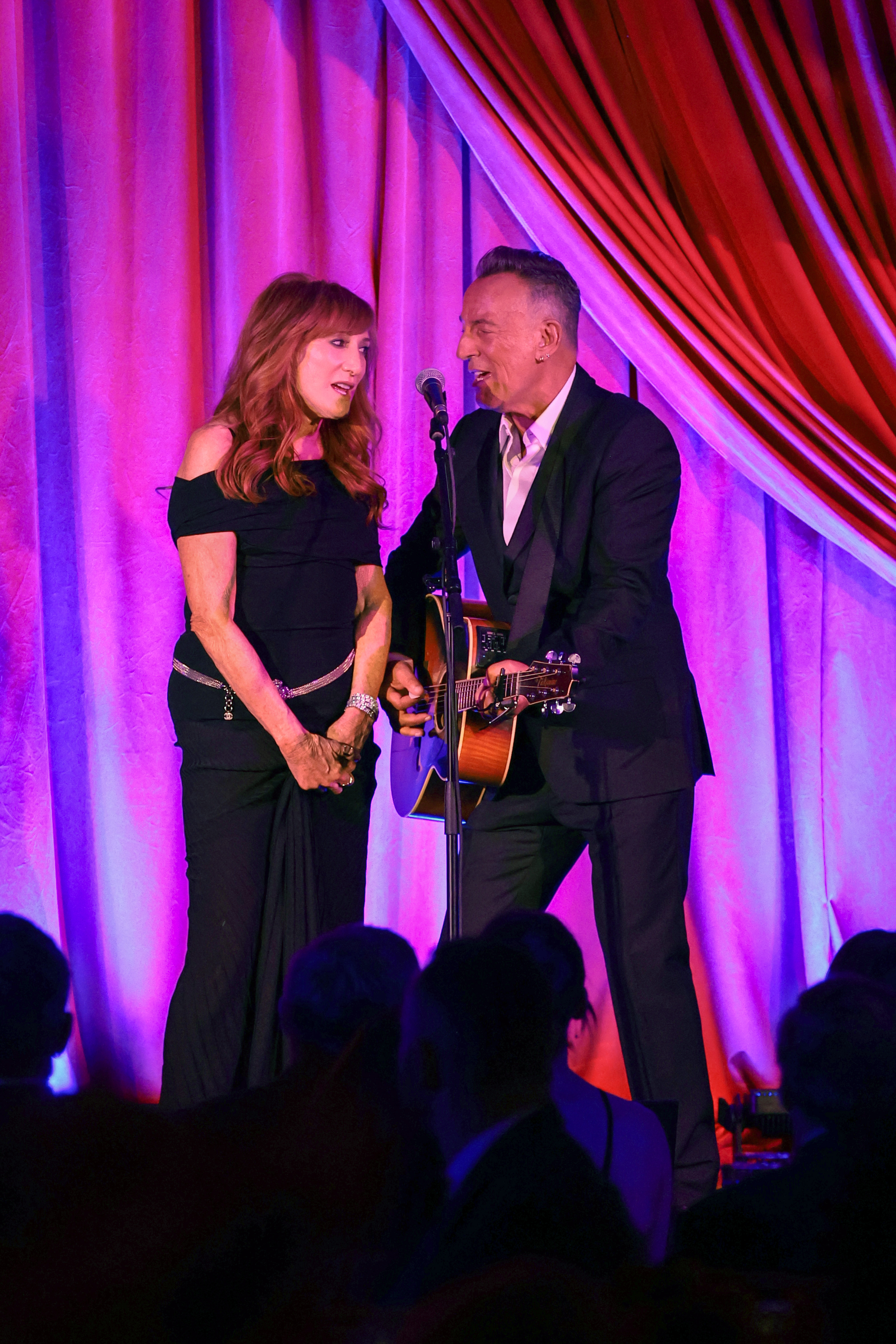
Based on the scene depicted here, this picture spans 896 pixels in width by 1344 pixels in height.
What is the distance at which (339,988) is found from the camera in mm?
2105

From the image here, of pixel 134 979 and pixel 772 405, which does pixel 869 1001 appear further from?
pixel 134 979

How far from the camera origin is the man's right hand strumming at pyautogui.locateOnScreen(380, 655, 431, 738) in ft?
11.6

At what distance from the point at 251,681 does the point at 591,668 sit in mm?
835

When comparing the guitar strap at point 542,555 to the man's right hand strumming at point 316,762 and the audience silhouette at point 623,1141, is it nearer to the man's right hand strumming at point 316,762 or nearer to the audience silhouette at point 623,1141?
the man's right hand strumming at point 316,762

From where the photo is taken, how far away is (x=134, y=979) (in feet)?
13.7

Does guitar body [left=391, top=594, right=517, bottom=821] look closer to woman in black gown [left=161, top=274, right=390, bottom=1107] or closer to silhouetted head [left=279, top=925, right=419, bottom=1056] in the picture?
woman in black gown [left=161, top=274, right=390, bottom=1107]

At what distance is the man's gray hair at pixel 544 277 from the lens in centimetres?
362

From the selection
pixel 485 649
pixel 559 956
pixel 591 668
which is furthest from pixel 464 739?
pixel 559 956

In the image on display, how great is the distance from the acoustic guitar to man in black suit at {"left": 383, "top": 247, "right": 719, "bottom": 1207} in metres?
0.05

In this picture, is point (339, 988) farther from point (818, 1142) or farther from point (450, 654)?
point (450, 654)

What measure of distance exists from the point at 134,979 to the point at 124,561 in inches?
53.9

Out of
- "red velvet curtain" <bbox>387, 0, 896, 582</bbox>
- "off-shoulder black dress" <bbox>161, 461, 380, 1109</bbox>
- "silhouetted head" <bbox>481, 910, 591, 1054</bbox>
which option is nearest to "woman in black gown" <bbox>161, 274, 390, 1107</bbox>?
"off-shoulder black dress" <bbox>161, 461, 380, 1109</bbox>

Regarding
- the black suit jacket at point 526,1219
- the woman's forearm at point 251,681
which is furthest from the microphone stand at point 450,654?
the black suit jacket at point 526,1219

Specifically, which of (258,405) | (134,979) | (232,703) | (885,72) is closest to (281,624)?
(232,703)
